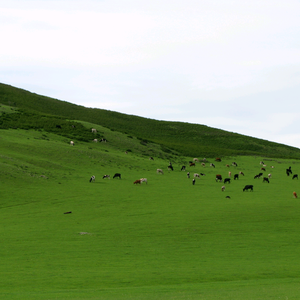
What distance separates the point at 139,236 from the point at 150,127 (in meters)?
130

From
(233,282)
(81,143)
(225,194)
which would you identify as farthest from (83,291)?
(81,143)

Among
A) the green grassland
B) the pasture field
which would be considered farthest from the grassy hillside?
the pasture field

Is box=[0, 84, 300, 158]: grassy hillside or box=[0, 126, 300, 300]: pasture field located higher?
box=[0, 84, 300, 158]: grassy hillside

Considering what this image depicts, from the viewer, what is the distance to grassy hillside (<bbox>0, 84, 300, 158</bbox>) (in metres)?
132

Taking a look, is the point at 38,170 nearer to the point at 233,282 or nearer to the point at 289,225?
the point at 289,225

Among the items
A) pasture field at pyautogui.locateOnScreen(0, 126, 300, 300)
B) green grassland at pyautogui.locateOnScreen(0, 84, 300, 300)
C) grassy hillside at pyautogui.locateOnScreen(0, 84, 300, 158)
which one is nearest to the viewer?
pasture field at pyautogui.locateOnScreen(0, 126, 300, 300)

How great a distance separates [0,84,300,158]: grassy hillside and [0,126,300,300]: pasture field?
255 feet

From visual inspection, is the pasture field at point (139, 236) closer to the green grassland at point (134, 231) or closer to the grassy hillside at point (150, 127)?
the green grassland at point (134, 231)

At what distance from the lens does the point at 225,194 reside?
137 ft

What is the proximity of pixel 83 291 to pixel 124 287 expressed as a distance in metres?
1.71

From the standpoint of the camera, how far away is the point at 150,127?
15388 cm

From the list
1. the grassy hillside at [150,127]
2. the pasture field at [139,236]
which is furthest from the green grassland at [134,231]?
the grassy hillside at [150,127]

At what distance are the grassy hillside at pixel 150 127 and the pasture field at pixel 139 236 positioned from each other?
255 feet

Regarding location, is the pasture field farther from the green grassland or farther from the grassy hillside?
the grassy hillside
